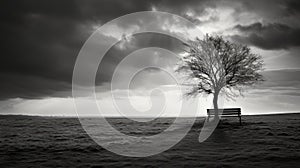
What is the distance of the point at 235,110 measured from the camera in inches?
1105

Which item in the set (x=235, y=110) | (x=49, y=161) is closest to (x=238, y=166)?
(x=49, y=161)

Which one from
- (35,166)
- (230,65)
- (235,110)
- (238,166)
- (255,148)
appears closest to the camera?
(238,166)

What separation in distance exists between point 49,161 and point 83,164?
2.07 metres

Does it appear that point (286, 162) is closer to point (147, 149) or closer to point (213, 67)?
point (147, 149)

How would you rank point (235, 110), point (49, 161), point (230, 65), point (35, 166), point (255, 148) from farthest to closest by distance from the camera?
point (230, 65), point (235, 110), point (255, 148), point (49, 161), point (35, 166)

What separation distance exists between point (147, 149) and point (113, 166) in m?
4.56

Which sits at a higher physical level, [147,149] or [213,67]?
[213,67]

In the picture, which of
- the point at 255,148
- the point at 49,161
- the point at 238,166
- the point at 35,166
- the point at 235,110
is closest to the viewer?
the point at 238,166

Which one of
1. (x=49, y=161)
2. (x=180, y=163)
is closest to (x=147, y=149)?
(x=180, y=163)

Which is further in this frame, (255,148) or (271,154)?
(255,148)

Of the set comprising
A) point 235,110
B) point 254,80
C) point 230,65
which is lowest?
point 235,110

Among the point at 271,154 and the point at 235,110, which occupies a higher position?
the point at 235,110

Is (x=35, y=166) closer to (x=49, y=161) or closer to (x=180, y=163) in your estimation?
(x=49, y=161)

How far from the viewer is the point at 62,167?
10.4 meters
